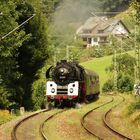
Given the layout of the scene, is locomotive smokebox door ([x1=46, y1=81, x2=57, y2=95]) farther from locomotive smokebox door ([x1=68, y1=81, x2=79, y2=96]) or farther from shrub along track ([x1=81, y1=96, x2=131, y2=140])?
shrub along track ([x1=81, y1=96, x2=131, y2=140])

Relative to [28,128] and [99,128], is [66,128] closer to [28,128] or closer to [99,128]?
[99,128]

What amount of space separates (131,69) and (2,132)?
52.2 metres

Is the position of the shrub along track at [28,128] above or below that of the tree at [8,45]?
below

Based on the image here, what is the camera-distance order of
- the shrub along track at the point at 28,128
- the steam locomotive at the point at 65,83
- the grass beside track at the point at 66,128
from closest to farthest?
1. the shrub along track at the point at 28,128
2. the grass beside track at the point at 66,128
3. the steam locomotive at the point at 65,83

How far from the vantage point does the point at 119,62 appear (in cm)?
7281

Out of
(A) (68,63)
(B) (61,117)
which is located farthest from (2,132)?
(A) (68,63)

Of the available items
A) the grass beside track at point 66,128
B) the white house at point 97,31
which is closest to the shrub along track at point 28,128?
the grass beside track at point 66,128

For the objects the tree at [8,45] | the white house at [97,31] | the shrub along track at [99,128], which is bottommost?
the shrub along track at [99,128]

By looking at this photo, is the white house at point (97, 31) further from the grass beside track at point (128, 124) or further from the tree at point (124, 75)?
the grass beside track at point (128, 124)

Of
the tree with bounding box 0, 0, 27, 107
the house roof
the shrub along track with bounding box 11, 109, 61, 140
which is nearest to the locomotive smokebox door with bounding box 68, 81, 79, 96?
the tree with bounding box 0, 0, 27, 107

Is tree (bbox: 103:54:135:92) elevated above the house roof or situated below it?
below

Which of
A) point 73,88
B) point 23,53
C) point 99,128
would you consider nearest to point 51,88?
point 73,88

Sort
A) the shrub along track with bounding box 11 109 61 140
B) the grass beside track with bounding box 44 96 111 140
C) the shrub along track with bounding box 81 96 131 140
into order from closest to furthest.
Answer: the shrub along track with bounding box 11 109 61 140, the shrub along track with bounding box 81 96 131 140, the grass beside track with bounding box 44 96 111 140

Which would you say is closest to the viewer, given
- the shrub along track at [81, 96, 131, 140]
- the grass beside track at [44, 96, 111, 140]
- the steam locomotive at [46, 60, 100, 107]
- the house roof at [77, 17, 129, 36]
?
the shrub along track at [81, 96, 131, 140]
